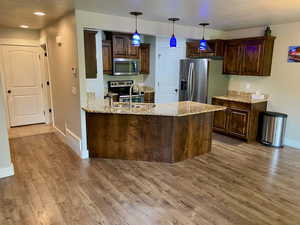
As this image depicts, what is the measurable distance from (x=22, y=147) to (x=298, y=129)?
5.80 metres

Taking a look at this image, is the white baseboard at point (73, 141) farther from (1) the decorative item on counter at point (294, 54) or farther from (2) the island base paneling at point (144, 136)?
(1) the decorative item on counter at point (294, 54)

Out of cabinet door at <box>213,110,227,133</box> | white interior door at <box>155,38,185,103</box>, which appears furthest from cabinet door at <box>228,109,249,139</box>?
white interior door at <box>155,38,185,103</box>

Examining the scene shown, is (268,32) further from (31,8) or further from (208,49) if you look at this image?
(31,8)

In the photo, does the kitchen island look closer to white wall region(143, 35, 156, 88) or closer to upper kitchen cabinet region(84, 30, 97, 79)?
upper kitchen cabinet region(84, 30, 97, 79)

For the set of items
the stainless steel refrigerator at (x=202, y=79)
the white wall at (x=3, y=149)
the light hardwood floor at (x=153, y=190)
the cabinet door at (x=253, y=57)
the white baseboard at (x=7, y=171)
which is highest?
the cabinet door at (x=253, y=57)

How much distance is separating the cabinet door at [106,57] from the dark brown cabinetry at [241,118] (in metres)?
2.82

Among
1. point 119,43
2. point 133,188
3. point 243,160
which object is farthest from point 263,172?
point 119,43

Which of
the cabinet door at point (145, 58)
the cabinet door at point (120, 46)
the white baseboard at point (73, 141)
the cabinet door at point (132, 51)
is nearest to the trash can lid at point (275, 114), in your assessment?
the cabinet door at point (145, 58)

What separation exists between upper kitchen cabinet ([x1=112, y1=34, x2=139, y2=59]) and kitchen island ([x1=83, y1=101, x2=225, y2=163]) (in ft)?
6.84

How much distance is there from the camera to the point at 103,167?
369 centimetres

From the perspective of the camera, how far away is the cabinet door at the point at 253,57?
480 cm

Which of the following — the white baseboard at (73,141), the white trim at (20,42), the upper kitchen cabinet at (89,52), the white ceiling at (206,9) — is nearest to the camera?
the white ceiling at (206,9)

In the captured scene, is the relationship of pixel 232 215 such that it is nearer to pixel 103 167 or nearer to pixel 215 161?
pixel 215 161

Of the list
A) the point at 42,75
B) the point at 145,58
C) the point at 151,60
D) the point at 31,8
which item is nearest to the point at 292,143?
the point at 151,60
